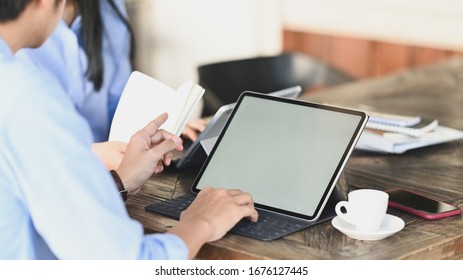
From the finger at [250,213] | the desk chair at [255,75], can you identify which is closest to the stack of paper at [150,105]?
the finger at [250,213]

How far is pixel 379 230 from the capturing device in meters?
1.42

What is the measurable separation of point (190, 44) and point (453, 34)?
1558 mm

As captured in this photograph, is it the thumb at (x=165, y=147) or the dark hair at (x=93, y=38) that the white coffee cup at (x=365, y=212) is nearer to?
the thumb at (x=165, y=147)

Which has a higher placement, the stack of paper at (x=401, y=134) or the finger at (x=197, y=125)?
the stack of paper at (x=401, y=134)

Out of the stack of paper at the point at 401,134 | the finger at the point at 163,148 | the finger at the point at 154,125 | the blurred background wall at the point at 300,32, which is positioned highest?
the finger at the point at 154,125

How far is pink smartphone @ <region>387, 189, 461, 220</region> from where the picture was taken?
1526mm

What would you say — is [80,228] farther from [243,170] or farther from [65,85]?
[65,85]

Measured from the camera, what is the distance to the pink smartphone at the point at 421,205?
5.01 feet

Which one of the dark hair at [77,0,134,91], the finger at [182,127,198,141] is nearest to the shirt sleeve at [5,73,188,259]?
the finger at [182,127,198,141]

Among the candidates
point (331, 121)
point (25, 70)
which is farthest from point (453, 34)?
point (25, 70)

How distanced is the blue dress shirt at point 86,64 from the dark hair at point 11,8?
907 millimetres

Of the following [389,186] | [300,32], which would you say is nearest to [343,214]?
[389,186]

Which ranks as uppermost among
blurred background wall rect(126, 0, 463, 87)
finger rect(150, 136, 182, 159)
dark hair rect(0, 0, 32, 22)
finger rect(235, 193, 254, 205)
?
dark hair rect(0, 0, 32, 22)

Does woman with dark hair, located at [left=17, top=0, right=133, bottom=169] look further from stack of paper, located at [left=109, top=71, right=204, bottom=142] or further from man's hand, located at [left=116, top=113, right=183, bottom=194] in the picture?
man's hand, located at [left=116, top=113, right=183, bottom=194]
